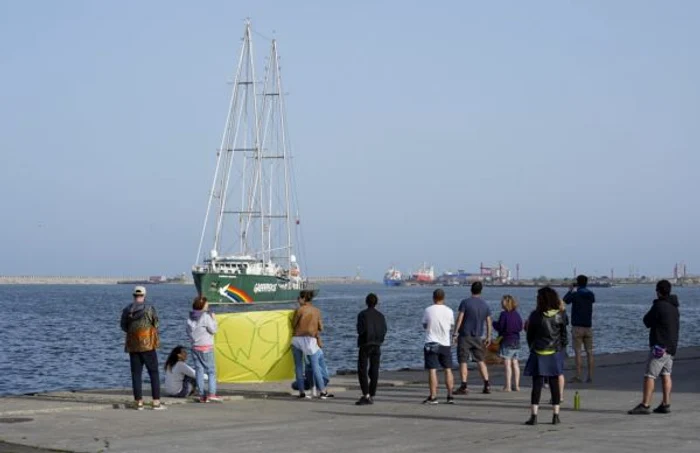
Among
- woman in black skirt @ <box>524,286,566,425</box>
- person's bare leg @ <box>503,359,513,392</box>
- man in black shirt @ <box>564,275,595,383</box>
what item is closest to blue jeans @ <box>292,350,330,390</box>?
person's bare leg @ <box>503,359,513,392</box>

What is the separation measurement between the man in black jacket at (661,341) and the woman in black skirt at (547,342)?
1.42 m

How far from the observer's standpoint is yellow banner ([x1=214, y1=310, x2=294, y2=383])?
2005 cm

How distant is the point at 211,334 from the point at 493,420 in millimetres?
4729

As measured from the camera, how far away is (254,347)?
20.1 m

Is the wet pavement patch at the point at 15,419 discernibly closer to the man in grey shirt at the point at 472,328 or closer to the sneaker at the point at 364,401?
the sneaker at the point at 364,401

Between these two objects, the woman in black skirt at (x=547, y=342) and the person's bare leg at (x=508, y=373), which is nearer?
the woman in black skirt at (x=547, y=342)

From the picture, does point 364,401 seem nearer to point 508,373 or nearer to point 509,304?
point 508,373

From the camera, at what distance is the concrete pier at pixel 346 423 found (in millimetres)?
13516

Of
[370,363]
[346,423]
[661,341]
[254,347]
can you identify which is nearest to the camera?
[346,423]

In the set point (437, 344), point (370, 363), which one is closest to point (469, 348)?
point (437, 344)

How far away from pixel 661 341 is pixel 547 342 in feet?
5.62

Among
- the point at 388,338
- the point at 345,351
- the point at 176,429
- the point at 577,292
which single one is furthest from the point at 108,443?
the point at 388,338

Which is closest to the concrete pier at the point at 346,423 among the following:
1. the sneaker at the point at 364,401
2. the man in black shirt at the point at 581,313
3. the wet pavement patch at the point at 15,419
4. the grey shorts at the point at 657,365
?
the wet pavement patch at the point at 15,419

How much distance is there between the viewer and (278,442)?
45.2 ft
